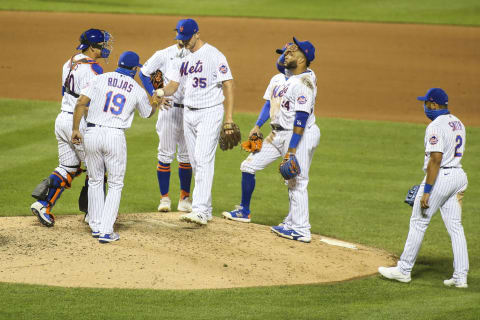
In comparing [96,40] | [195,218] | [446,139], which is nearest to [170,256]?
[195,218]

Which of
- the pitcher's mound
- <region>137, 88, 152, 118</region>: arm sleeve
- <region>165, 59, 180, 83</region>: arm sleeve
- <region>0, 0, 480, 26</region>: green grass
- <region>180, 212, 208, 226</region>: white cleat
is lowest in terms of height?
the pitcher's mound

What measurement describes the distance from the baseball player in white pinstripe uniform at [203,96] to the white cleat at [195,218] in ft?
→ 0.15

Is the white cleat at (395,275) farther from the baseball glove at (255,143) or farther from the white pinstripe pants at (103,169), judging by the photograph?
the white pinstripe pants at (103,169)

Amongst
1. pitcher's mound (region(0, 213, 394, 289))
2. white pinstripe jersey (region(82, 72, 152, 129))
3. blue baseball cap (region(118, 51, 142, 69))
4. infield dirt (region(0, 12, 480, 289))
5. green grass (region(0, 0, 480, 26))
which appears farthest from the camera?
green grass (region(0, 0, 480, 26))

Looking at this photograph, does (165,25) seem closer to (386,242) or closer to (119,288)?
(386,242)

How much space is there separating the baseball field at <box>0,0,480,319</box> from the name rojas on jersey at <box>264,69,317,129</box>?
4.04 feet

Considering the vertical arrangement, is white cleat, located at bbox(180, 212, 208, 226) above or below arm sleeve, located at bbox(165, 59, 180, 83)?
below

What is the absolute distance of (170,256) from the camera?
7.32 m

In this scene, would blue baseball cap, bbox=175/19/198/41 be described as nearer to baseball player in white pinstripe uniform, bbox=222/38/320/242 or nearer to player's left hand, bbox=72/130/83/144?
baseball player in white pinstripe uniform, bbox=222/38/320/242

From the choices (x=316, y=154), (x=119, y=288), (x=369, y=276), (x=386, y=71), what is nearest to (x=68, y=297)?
(x=119, y=288)

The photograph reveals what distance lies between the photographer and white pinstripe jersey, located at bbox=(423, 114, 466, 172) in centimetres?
709

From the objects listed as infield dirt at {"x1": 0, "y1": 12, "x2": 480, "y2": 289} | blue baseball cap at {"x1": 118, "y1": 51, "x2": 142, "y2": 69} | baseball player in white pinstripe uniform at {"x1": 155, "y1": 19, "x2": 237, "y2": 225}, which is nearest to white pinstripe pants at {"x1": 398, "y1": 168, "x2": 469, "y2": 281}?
infield dirt at {"x1": 0, "y1": 12, "x2": 480, "y2": 289}

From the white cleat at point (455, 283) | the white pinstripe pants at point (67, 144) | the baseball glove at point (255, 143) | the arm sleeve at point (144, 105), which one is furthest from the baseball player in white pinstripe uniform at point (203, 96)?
the white cleat at point (455, 283)

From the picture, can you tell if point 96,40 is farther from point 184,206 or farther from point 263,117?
point 184,206
